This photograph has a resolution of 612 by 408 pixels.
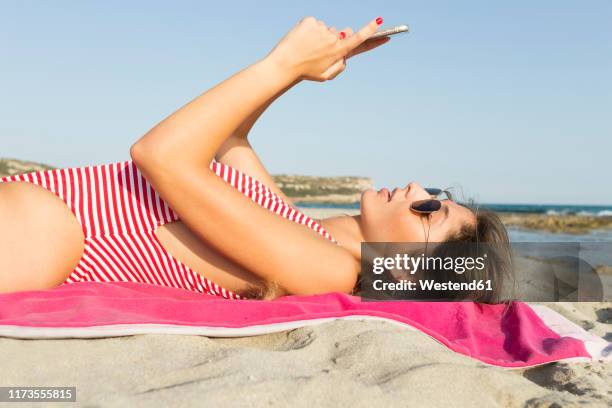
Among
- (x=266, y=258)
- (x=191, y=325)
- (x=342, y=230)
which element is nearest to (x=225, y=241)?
(x=266, y=258)

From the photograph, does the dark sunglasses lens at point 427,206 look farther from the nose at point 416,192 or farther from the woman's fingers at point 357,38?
the woman's fingers at point 357,38

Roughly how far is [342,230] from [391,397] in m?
1.75

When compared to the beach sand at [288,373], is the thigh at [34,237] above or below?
above

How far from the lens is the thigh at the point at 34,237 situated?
264 centimetres

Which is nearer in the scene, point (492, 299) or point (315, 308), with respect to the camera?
point (315, 308)

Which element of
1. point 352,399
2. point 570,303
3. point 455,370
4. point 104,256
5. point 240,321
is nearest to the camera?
point 352,399

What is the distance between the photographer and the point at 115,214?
2.97 meters

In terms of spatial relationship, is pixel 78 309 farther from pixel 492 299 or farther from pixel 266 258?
pixel 492 299

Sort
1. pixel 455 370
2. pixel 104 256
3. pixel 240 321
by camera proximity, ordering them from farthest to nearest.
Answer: pixel 104 256 < pixel 240 321 < pixel 455 370

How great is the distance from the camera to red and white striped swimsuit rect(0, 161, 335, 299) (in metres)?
2.93

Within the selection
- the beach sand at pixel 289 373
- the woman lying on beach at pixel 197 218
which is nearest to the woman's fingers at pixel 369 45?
the woman lying on beach at pixel 197 218

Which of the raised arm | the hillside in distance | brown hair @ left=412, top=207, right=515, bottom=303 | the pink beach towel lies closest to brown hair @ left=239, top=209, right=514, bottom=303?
brown hair @ left=412, top=207, right=515, bottom=303

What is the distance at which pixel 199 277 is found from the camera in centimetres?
319

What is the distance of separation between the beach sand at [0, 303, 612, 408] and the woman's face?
86 centimetres
